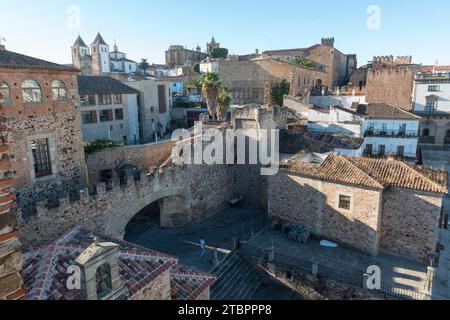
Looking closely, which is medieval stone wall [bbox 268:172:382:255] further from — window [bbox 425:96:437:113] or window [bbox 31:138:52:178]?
window [bbox 425:96:437:113]

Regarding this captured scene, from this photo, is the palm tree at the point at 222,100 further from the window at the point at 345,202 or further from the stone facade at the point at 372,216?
the window at the point at 345,202

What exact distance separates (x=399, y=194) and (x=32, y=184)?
769 inches

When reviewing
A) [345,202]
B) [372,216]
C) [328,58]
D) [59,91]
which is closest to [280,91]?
[328,58]

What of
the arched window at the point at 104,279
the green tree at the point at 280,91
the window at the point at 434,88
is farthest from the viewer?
the green tree at the point at 280,91

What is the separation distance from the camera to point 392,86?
42.7 m

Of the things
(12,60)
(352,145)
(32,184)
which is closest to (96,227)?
(32,184)

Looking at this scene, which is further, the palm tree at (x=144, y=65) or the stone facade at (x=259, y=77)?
the palm tree at (x=144, y=65)

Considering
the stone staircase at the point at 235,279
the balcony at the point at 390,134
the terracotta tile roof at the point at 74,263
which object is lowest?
the stone staircase at the point at 235,279

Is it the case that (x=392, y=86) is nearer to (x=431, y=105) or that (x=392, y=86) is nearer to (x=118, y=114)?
(x=431, y=105)

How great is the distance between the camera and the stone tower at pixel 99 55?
237ft

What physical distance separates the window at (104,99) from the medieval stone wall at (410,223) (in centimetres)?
2561

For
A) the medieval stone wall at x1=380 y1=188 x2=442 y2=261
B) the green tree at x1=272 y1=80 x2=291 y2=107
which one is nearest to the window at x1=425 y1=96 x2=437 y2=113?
the green tree at x1=272 y1=80 x2=291 y2=107

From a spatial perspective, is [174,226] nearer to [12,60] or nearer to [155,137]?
[12,60]

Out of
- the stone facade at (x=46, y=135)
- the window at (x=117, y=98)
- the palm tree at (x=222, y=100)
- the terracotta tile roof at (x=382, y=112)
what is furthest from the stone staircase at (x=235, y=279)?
the window at (x=117, y=98)
